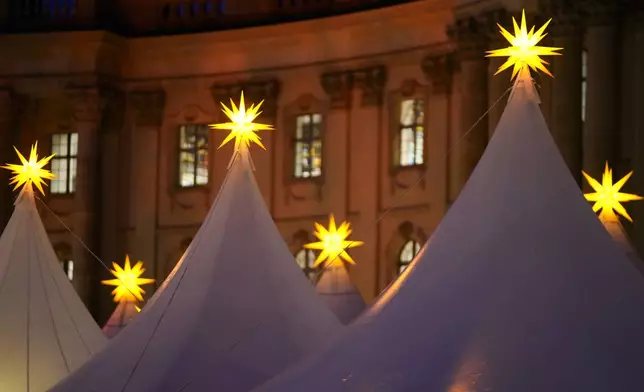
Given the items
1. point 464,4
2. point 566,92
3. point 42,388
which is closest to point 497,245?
point 42,388

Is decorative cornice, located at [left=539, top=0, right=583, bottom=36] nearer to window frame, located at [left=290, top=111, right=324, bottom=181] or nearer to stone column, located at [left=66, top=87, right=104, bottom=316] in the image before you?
window frame, located at [left=290, top=111, right=324, bottom=181]

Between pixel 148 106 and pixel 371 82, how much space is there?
21.9 ft

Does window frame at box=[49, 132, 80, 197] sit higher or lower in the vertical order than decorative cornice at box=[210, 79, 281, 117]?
lower

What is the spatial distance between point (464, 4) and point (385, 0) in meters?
4.06

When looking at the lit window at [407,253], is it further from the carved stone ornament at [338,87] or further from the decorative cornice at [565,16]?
the decorative cornice at [565,16]

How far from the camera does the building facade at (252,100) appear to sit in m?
39.6

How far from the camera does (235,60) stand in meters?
43.9

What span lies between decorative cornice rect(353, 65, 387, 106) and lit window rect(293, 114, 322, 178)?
1.76 metres

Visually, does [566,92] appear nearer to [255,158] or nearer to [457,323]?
[255,158]

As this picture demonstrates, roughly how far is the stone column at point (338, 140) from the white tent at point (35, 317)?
13.2 meters

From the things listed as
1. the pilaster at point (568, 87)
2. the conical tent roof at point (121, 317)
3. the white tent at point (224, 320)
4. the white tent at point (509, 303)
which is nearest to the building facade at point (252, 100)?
the pilaster at point (568, 87)

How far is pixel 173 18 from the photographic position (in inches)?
1779

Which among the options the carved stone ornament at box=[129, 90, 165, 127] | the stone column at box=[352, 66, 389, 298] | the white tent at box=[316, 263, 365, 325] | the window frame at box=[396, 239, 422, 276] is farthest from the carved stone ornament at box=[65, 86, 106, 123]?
the white tent at box=[316, 263, 365, 325]

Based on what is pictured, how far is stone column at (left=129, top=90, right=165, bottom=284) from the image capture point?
44.8m
